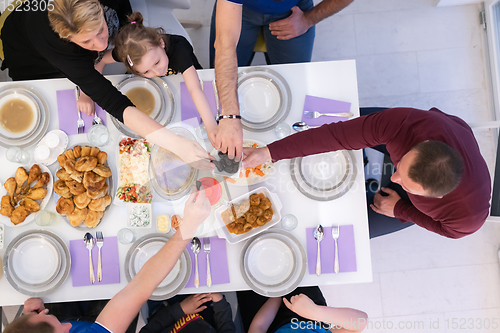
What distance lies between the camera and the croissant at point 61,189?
1.39 metres

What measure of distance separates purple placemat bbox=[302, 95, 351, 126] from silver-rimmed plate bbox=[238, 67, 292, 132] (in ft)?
0.31

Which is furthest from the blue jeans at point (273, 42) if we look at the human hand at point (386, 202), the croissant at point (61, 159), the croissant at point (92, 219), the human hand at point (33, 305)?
the human hand at point (33, 305)

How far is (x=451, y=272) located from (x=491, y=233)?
1.25ft

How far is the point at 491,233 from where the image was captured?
2312 mm

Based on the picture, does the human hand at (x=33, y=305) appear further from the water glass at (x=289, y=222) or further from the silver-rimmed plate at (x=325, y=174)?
the silver-rimmed plate at (x=325, y=174)

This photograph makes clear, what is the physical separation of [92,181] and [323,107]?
40.9 inches

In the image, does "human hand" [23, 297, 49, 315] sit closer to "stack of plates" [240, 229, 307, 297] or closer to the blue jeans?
"stack of plates" [240, 229, 307, 297]

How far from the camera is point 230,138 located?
1.36m

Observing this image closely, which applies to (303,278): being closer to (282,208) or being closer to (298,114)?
(282,208)

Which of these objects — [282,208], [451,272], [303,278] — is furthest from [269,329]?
[451,272]

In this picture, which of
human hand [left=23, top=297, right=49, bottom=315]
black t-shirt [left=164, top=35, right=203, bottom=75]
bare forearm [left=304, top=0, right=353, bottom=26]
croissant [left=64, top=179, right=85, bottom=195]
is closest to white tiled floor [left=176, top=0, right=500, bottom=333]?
bare forearm [left=304, top=0, right=353, bottom=26]

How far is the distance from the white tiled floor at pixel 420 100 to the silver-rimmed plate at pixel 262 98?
105cm

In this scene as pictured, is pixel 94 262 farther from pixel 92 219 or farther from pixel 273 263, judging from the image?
pixel 273 263

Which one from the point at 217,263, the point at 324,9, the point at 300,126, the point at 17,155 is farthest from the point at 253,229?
the point at 324,9
